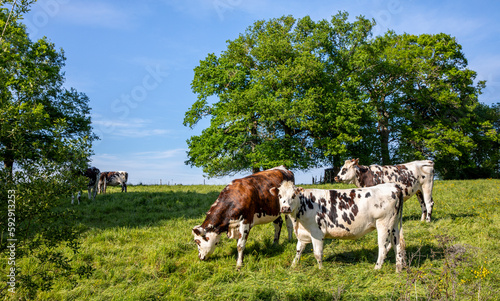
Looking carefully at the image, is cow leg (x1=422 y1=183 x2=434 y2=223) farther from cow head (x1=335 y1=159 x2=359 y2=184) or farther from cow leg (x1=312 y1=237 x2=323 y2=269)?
cow leg (x1=312 y1=237 x2=323 y2=269)

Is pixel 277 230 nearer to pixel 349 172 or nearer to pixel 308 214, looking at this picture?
pixel 308 214

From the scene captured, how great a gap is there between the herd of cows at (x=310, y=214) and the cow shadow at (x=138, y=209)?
4.91 metres

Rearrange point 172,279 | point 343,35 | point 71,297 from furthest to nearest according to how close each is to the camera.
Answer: point 343,35 < point 172,279 < point 71,297

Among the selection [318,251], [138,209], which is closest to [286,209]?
[318,251]

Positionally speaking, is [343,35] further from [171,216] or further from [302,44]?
[171,216]

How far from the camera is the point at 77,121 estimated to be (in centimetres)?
2684

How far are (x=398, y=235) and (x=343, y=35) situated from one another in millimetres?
26381

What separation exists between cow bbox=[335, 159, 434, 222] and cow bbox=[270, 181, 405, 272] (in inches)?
182

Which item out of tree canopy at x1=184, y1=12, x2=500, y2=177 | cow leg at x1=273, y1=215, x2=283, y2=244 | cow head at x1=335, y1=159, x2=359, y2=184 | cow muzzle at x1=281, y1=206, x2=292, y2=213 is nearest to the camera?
cow muzzle at x1=281, y1=206, x2=292, y2=213

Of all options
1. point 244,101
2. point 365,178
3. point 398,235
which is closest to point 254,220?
point 398,235

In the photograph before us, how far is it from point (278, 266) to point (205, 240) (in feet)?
5.91

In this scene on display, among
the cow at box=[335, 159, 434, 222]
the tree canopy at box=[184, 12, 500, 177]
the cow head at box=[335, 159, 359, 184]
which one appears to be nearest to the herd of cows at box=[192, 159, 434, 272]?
the cow head at box=[335, 159, 359, 184]

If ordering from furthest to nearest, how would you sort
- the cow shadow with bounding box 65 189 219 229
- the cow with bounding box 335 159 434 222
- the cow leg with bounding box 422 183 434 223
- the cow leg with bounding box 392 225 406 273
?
1. the cow shadow with bounding box 65 189 219 229
2. the cow with bounding box 335 159 434 222
3. the cow leg with bounding box 422 183 434 223
4. the cow leg with bounding box 392 225 406 273

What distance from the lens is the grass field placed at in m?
6.10
